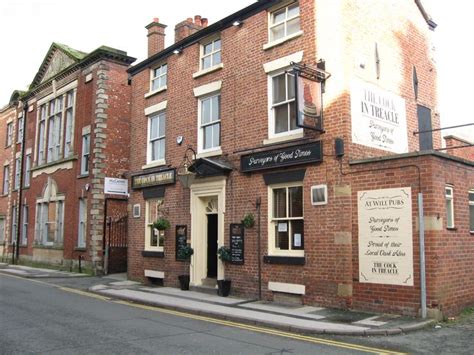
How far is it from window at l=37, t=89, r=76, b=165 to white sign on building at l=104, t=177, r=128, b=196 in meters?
3.95

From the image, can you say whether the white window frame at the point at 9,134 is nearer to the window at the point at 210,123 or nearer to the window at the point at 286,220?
the window at the point at 210,123

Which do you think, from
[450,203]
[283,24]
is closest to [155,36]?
[283,24]

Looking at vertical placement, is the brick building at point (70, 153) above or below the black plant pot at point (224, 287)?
above

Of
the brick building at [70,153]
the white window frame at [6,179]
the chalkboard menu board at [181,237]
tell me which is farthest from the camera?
the white window frame at [6,179]

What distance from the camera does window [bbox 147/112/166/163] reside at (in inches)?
701

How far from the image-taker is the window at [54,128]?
88.0 feet

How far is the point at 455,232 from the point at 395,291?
2.03 metres

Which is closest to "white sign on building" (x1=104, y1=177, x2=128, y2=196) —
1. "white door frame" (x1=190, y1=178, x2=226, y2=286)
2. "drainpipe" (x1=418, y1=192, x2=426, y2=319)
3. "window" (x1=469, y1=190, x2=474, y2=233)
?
"white door frame" (x1=190, y1=178, x2=226, y2=286)

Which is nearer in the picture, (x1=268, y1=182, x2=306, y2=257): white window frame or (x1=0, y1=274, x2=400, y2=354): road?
(x1=0, y1=274, x2=400, y2=354): road

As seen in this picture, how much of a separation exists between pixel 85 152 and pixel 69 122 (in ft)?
9.53

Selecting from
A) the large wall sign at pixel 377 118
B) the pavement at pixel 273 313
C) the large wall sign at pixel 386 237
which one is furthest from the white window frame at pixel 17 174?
the large wall sign at pixel 386 237

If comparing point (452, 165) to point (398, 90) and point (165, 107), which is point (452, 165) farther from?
point (165, 107)

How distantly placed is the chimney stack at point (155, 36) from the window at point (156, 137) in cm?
363

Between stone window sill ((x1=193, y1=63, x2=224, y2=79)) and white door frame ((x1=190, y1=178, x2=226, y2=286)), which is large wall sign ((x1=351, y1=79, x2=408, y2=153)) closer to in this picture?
stone window sill ((x1=193, y1=63, x2=224, y2=79))
